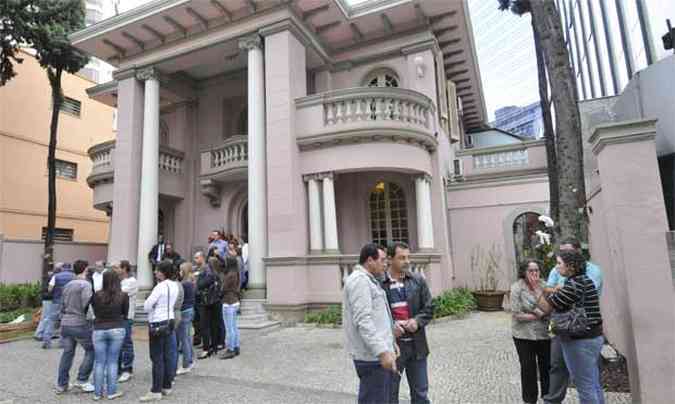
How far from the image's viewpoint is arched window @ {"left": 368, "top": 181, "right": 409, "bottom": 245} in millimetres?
12680

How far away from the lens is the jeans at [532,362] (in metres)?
4.38

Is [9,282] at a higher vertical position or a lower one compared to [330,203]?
lower

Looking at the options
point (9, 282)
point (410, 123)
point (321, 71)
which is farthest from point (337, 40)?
point (9, 282)

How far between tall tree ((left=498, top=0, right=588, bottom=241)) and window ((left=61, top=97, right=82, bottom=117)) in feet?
76.2

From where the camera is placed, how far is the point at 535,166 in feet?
46.4

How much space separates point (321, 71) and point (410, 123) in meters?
4.26

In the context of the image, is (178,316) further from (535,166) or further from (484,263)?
(535,166)

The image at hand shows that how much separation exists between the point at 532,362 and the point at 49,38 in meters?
18.3

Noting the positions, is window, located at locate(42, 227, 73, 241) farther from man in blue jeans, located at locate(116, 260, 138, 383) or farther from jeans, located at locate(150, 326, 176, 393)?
jeans, located at locate(150, 326, 176, 393)

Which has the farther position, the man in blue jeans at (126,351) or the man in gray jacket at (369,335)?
the man in blue jeans at (126,351)

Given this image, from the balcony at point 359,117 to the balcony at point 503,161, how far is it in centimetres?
396

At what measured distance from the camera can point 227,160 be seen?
13.4m

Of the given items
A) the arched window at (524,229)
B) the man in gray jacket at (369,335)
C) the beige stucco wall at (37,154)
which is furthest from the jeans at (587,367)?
the beige stucco wall at (37,154)

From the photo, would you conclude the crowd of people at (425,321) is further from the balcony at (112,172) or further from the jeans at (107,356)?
the balcony at (112,172)
